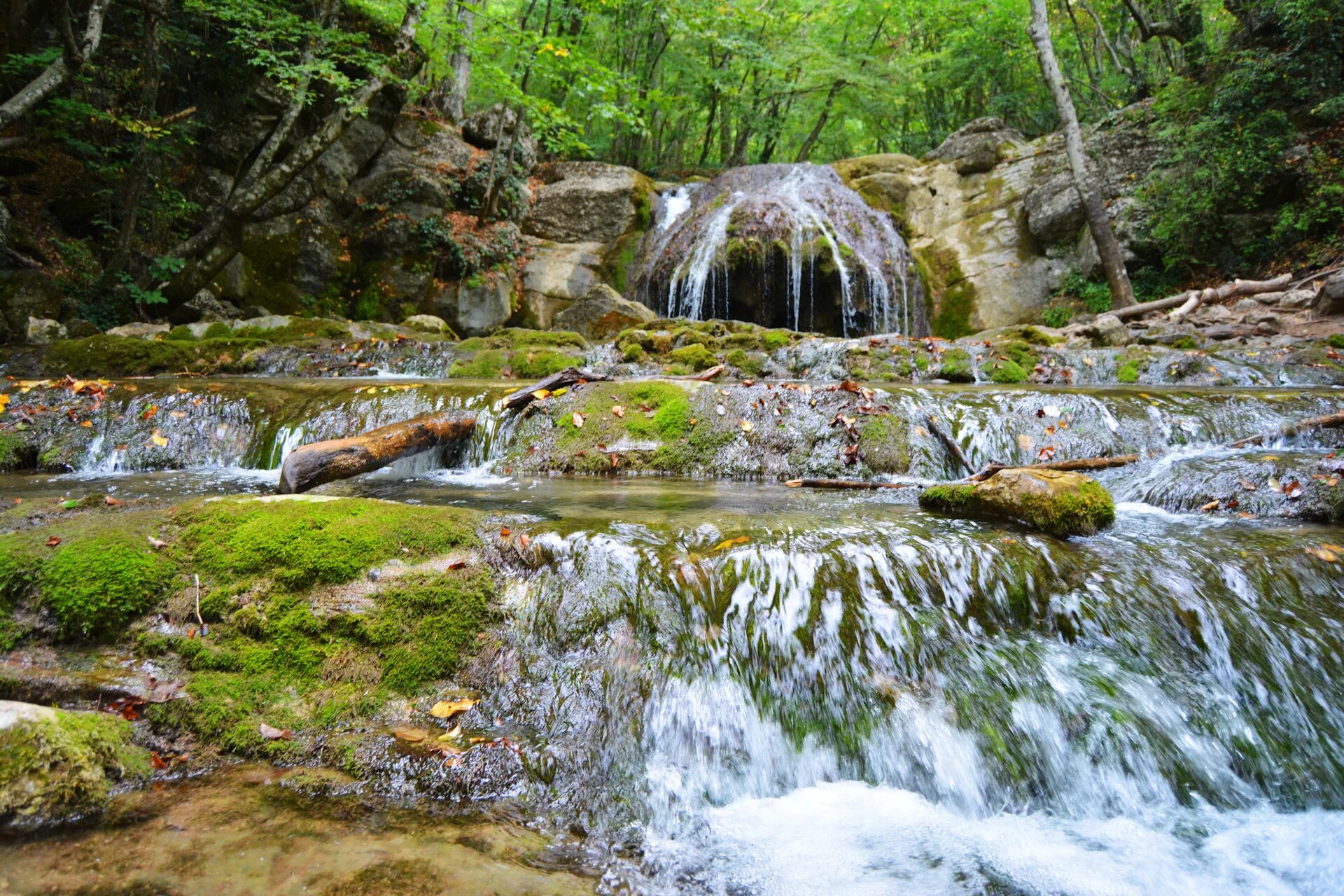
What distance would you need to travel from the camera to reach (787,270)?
13.5 metres

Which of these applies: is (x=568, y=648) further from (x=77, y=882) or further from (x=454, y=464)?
(x=454, y=464)

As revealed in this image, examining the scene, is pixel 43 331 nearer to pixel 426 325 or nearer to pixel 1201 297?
pixel 426 325

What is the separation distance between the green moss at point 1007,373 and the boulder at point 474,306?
32.3ft

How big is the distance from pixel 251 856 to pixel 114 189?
12.9 meters

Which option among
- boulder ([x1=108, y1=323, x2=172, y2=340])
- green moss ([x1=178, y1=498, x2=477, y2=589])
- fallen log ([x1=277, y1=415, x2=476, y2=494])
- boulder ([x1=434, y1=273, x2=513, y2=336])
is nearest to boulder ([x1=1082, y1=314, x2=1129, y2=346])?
fallen log ([x1=277, y1=415, x2=476, y2=494])

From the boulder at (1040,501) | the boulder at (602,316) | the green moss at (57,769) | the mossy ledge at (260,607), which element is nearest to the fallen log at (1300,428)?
the boulder at (1040,501)

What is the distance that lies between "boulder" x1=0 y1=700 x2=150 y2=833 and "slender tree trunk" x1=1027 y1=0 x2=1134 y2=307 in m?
14.3

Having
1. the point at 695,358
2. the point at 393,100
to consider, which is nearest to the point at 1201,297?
the point at 695,358

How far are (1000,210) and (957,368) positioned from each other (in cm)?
981

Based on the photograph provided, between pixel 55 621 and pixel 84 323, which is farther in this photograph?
pixel 84 323

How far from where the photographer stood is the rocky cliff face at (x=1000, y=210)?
13961 mm

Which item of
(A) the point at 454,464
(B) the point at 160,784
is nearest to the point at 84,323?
(A) the point at 454,464

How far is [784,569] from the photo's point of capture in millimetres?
2934

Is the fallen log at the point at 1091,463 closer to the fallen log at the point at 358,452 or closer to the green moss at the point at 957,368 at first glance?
the green moss at the point at 957,368
